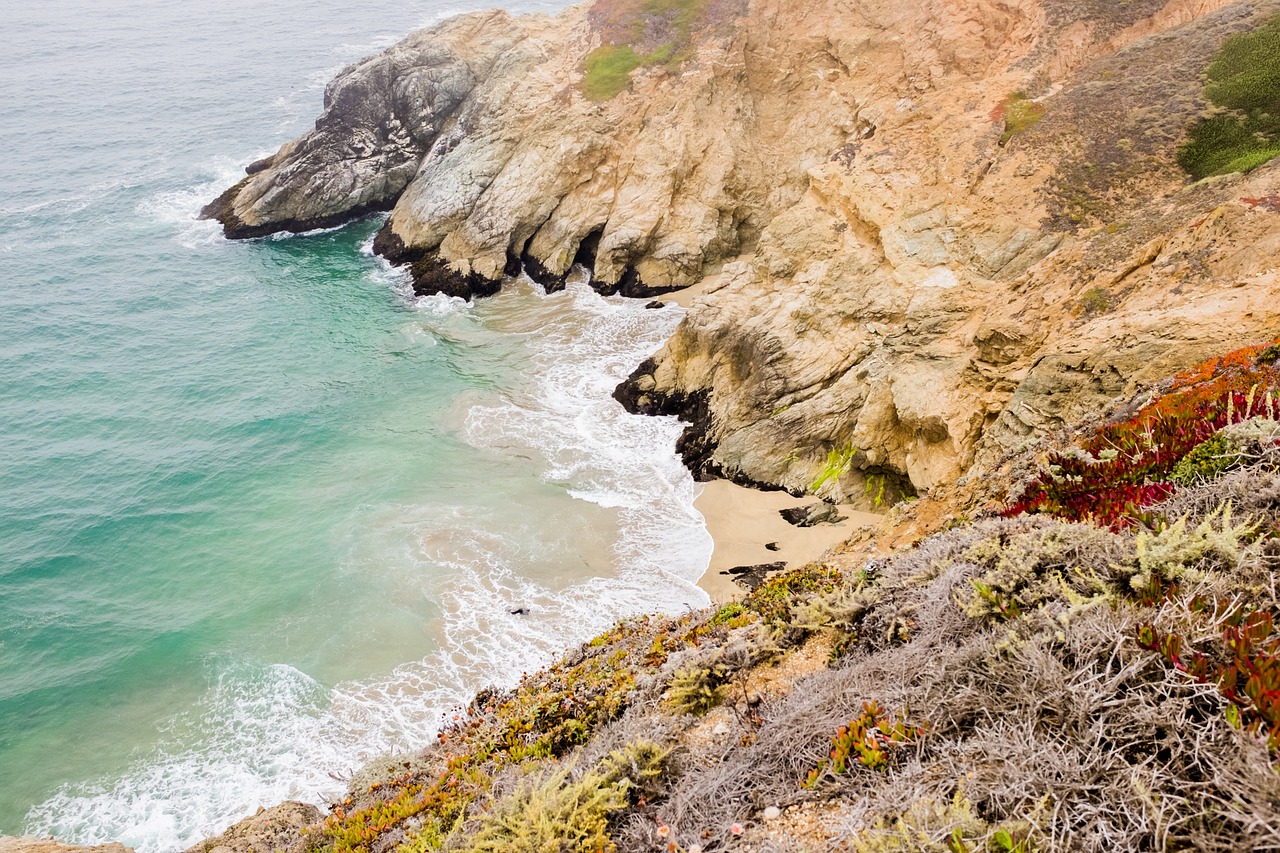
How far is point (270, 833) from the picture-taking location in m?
9.62

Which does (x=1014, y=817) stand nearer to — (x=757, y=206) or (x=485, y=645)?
(x=485, y=645)

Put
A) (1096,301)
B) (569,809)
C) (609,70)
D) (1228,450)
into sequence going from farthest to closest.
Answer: (609,70)
(1096,301)
(1228,450)
(569,809)

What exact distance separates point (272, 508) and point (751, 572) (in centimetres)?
1611

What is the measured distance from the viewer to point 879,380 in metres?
19.1

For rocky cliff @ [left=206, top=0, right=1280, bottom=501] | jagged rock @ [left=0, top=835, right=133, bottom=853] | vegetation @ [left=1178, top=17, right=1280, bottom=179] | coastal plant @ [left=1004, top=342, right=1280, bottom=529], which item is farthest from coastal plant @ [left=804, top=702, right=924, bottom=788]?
vegetation @ [left=1178, top=17, right=1280, bottom=179]

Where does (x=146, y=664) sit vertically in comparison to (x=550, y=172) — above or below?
below

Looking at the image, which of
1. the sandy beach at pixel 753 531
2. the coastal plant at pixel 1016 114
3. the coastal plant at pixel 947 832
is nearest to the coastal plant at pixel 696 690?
the coastal plant at pixel 947 832

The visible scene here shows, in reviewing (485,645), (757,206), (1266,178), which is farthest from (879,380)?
(757,206)

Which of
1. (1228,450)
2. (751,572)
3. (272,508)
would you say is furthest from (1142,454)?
(272,508)

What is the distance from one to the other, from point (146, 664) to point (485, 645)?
30.0ft

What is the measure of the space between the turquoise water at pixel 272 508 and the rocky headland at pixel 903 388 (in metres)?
2.69

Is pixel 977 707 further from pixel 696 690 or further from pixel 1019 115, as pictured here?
pixel 1019 115

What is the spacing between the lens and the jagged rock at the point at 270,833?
920 cm

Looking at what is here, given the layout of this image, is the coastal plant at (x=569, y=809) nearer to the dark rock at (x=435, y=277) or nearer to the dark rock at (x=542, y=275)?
the dark rock at (x=542, y=275)
